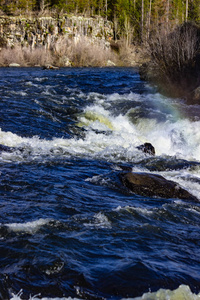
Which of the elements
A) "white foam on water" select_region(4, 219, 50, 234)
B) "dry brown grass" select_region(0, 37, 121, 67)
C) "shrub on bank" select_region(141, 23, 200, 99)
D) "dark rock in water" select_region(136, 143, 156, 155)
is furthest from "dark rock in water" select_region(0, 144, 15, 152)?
"dry brown grass" select_region(0, 37, 121, 67)

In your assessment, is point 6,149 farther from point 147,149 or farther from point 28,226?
point 28,226

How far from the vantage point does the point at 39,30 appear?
42.7m

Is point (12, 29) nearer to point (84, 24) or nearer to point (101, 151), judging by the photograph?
point (84, 24)

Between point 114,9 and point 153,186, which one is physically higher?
point 114,9

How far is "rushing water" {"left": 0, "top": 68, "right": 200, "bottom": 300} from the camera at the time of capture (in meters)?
4.31

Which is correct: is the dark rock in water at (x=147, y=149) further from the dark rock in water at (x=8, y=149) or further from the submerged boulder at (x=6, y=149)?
the submerged boulder at (x=6, y=149)

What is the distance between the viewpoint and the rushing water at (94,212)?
4.31 m

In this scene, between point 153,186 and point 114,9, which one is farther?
point 114,9

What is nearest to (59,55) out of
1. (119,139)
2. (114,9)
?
(114,9)

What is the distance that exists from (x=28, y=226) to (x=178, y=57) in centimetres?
1284

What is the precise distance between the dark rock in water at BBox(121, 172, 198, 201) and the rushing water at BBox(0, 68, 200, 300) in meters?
0.20

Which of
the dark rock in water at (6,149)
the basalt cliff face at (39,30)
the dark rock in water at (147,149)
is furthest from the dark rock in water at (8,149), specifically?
the basalt cliff face at (39,30)

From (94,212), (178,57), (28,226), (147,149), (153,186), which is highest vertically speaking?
(178,57)

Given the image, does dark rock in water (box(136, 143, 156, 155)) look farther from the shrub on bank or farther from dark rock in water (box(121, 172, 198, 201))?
the shrub on bank
